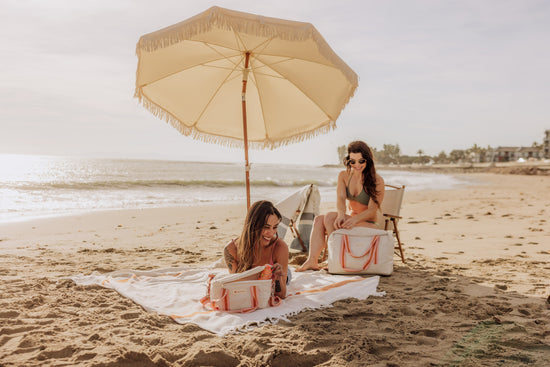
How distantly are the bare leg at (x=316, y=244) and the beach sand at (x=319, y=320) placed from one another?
0.70m

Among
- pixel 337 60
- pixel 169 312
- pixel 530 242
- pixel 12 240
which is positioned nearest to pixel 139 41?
pixel 337 60

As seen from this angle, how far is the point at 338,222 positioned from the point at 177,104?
2247 mm

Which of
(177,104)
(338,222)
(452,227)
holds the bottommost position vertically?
(452,227)

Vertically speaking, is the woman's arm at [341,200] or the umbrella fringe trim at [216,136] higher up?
the umbrella fringe trim at [216,136]

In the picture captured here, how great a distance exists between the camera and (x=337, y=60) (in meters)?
3.66

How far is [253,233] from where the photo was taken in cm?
319

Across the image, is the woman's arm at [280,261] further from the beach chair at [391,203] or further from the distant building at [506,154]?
the distant building at [506,154]

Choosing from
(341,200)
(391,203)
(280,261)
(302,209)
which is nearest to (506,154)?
(391,203)

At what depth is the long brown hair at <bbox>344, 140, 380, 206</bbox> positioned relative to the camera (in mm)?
4367

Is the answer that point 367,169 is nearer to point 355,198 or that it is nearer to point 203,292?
point 355,198

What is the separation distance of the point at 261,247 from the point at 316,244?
4.39ft

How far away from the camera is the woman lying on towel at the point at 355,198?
172 inches

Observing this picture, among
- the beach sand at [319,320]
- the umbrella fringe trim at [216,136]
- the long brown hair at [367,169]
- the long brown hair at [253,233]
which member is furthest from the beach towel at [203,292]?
the umbrella fringe trim at [216,136]

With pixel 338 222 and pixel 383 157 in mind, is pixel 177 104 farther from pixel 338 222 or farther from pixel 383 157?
pixel 383 157
